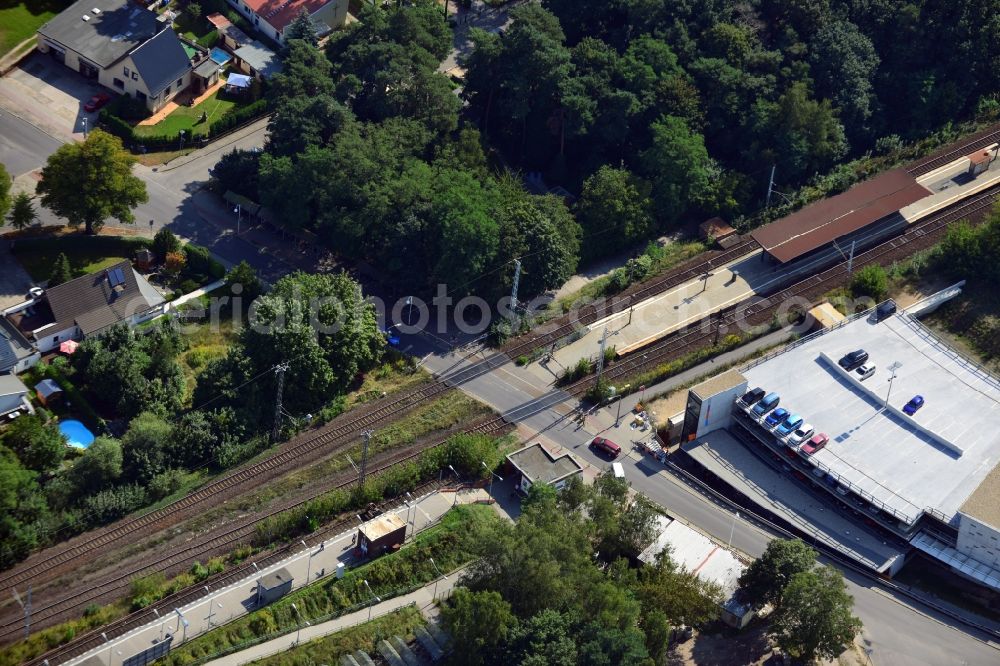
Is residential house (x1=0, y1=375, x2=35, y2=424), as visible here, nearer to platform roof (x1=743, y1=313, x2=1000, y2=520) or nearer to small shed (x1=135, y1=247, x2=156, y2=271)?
small shed (x1=135, y1=247, x2=156, y2=271)

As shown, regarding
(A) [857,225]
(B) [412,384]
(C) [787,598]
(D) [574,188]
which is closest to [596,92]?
(D) [574,188]

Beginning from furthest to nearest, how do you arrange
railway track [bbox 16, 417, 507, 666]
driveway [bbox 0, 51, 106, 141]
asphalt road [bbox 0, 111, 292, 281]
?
driveway [bbox 0, 51, 106, 141] → asphalt road [bbox 0, 111, 292, 281] → railway track [bbox 16, 417, 507, 666]

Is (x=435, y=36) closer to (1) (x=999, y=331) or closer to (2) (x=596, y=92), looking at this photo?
(2) (x=596, y=92)

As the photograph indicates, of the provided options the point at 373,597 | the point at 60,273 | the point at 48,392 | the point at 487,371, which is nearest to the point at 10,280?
the point at 60,273

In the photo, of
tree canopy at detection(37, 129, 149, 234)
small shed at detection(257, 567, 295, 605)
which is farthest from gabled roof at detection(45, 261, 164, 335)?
small shed at detection(257, 567, 295, 605)

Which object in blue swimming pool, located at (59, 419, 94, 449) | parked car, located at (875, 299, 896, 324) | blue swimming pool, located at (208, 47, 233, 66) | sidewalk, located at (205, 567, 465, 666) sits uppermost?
blue swimming pool, located at (208, 47, 233, 66)

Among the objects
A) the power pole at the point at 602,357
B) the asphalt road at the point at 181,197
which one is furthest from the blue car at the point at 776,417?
the asphalt road at the point at 181,197
